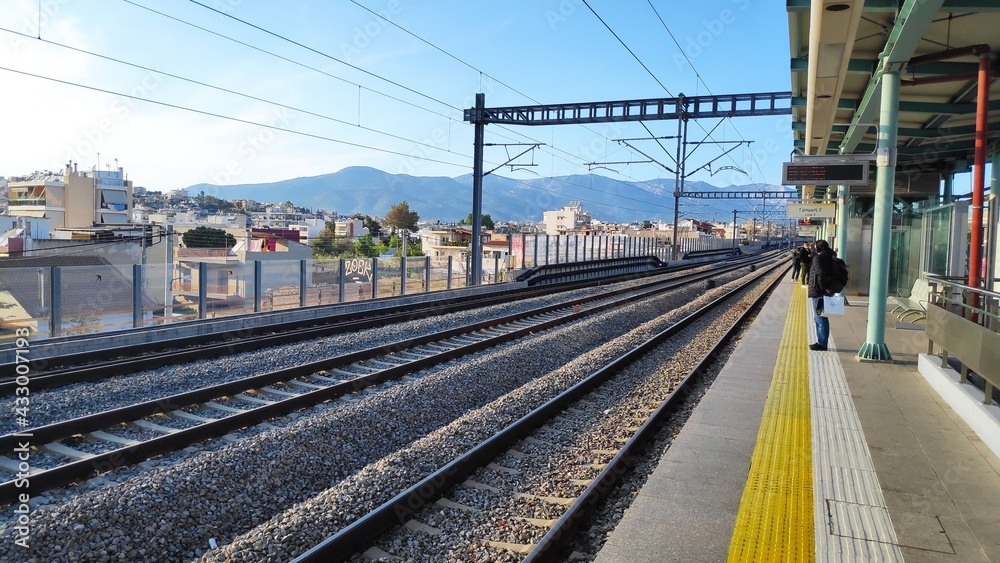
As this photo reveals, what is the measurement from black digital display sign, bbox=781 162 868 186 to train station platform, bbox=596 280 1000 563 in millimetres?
3376

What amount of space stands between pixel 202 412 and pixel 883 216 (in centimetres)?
930

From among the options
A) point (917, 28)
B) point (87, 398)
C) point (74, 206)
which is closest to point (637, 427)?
point (917, 28)

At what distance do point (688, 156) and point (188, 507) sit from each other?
119 feet

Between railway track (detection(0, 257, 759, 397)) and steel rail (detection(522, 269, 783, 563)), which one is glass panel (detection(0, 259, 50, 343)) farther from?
steel rail (detection(522, 269, 783, 563))

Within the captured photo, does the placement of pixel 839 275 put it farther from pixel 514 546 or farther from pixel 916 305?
pixel 514 546

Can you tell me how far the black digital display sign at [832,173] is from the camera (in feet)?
35.5

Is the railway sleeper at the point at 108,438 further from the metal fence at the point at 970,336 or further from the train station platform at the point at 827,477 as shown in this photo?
the metal fence at the point at 970,336

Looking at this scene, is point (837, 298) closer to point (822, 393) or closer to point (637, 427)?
point (822, 393)

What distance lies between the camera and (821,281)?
34.9 feet

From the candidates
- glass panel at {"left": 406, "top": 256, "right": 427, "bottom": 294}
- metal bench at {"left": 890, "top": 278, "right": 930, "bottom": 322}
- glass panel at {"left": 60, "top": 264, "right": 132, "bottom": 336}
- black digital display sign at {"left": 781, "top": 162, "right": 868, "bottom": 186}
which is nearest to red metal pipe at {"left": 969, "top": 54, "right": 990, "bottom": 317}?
black digital display sign at {"left": 781, "top": 162, "right": 868, "bottom": 186}

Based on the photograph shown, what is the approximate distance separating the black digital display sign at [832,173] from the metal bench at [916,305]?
12.2 ft

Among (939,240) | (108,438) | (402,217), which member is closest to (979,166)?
(939,240)

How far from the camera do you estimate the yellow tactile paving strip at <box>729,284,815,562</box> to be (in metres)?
4.09

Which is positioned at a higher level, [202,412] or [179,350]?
[179,350]
